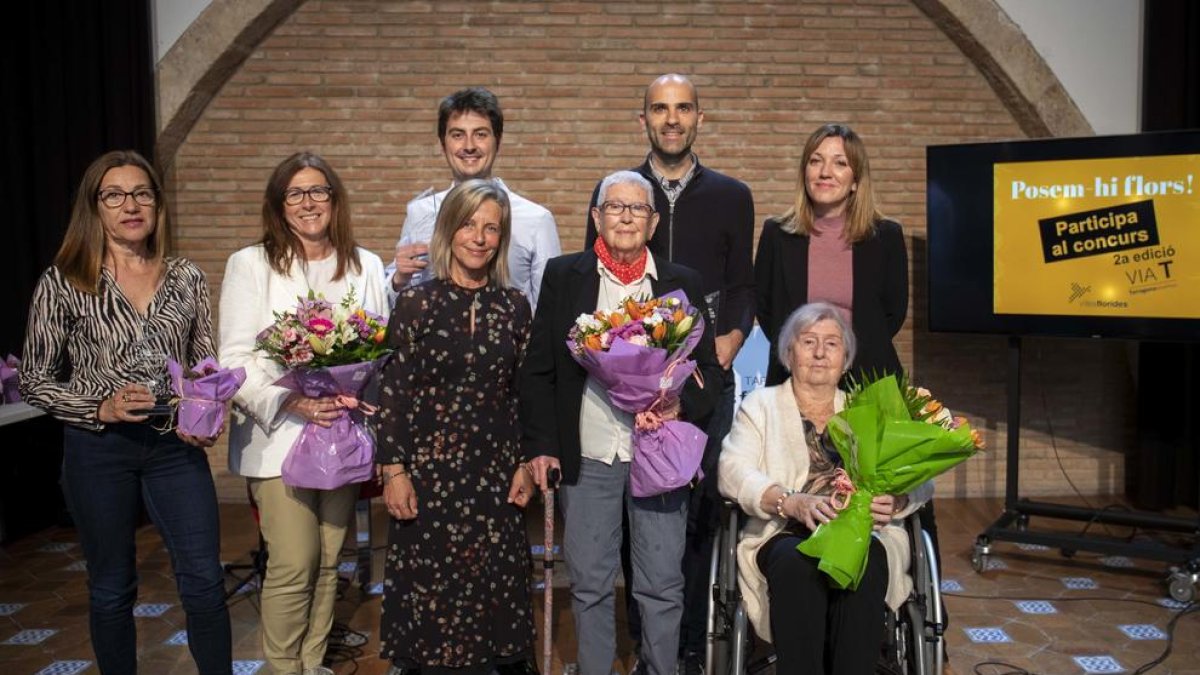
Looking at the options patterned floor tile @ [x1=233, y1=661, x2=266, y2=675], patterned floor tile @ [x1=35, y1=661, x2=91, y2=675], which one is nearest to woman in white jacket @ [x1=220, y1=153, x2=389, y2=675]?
patterned floor tile @ [x1=233, y1=661, x2=266, y2=675]

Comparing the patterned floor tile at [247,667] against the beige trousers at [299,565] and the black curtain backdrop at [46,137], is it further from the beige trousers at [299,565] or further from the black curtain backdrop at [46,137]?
the black curtain backdrop at [46,137]

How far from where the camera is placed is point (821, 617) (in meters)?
2.68

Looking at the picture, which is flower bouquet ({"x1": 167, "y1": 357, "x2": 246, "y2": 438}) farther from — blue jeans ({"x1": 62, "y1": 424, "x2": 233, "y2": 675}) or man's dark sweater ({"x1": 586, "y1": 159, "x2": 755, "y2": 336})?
man's dark sweater ({"x1": 586, "y1": 159, "x2": 755, "y2": 336})

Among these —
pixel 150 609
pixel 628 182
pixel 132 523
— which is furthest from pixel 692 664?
pixel 150 609

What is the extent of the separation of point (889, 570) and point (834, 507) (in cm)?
29

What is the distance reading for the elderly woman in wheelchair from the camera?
266 centimetres

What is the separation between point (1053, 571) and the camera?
462 cm

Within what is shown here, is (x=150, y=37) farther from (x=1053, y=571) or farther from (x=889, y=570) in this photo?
(x=1053, y=571)

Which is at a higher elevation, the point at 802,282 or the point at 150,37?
the point at 150,37

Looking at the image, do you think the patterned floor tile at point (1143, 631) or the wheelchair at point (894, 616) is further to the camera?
the patterned floor tile at point (1143, 631)

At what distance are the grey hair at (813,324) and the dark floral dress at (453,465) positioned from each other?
0.79 metres

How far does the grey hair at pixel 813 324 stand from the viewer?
9.77ft

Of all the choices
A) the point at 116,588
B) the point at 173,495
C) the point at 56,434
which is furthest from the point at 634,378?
the point at 56,434

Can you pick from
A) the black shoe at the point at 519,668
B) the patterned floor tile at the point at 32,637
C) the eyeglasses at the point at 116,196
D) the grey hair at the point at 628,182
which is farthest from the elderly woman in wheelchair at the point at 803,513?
the patterned floor tile at the point at 32,637
